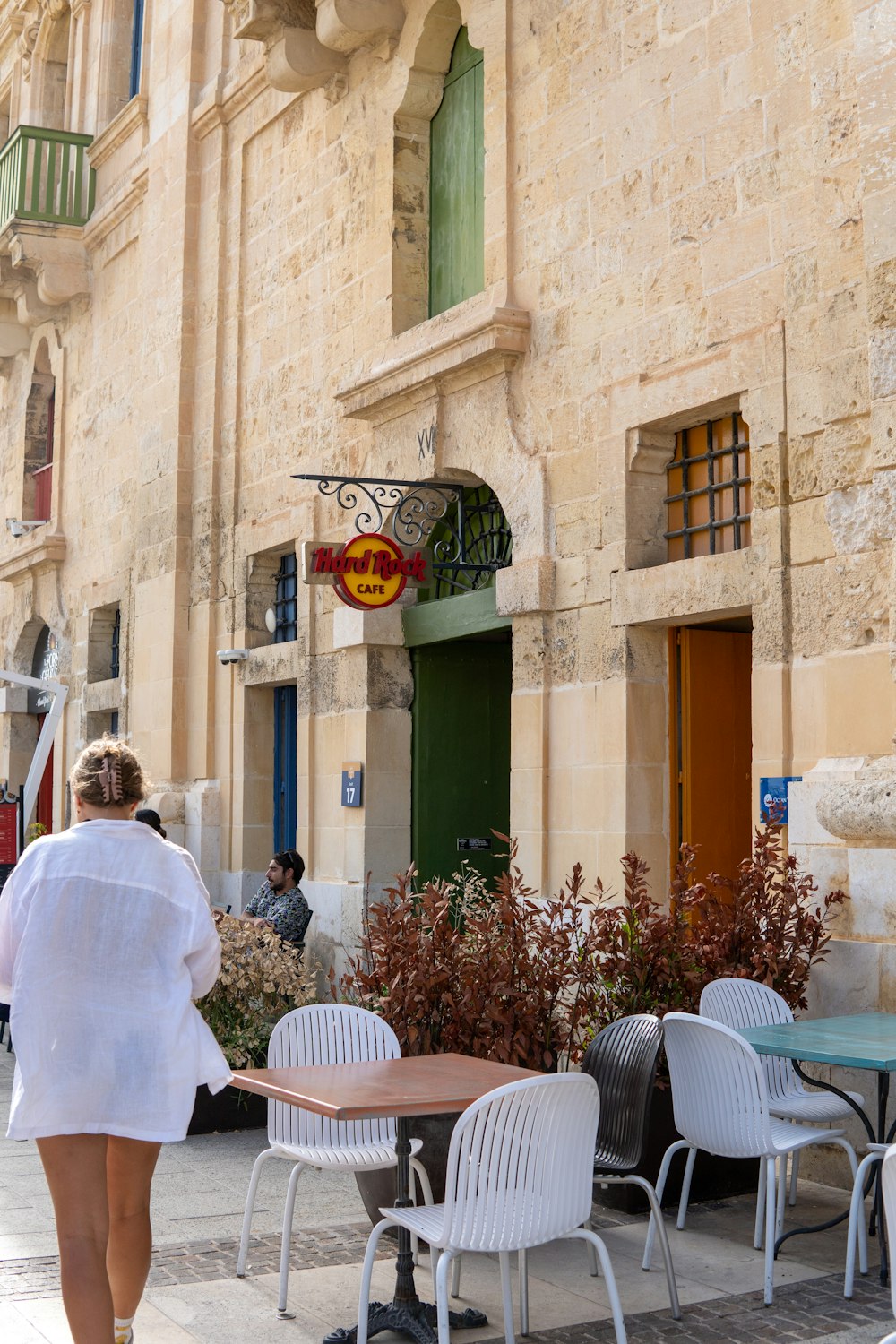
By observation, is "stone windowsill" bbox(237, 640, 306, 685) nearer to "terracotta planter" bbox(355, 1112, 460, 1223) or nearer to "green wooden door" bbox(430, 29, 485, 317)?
"green wooden door" bbox(430, 29, 485, 317)

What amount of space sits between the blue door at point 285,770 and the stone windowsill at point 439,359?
2647mm

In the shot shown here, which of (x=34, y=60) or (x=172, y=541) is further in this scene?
(x=34, y=60)

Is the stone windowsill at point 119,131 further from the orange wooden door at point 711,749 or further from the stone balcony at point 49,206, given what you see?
the orange wooden door at point 711,749

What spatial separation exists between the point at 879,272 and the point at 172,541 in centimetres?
790

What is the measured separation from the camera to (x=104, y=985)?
3.55m

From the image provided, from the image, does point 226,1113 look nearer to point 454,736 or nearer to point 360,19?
point 454,736

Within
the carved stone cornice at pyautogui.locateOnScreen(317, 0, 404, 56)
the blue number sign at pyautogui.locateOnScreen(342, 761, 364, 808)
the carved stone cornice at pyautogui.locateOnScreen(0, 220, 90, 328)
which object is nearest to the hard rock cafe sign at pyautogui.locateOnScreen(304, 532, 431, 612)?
the blue number sign at pyautogui.locateOnScreen(342, 761, 364, 808)

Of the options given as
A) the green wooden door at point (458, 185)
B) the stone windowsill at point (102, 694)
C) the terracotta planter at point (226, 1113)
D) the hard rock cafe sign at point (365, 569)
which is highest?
the green wooden door at point (458, 185)

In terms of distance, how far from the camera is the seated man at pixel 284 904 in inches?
342

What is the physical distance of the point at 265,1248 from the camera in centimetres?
516

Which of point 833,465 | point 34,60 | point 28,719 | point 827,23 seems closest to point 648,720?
point 833,465

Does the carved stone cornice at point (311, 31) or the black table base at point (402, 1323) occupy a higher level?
the carved stone cornice at point (311, 31)

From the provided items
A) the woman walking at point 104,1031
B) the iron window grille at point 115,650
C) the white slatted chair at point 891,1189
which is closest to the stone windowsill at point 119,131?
the iron window grille at point 115,650

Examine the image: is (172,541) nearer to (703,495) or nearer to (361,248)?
(361,248)
